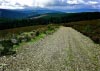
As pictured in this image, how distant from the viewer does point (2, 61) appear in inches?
843

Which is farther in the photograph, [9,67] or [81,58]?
[81,58]

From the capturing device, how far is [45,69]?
18578mm

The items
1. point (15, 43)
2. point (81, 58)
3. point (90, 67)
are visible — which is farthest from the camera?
point (15, 43)

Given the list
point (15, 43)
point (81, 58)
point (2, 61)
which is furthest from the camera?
point (15, 43)

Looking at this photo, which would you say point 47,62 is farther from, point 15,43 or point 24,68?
point 15,43

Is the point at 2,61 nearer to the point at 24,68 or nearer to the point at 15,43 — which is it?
the point at 24,68

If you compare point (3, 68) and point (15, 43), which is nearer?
point (3, 68)

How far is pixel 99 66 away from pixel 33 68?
516cm

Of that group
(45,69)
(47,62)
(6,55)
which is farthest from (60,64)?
(6,55)

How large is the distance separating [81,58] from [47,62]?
4.21m

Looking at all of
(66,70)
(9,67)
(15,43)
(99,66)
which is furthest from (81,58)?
(15,43)

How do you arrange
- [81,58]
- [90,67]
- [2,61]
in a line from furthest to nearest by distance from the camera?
1. [81,58]
2. [2,61]
3. [90,67]

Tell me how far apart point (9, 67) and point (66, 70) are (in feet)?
12.9

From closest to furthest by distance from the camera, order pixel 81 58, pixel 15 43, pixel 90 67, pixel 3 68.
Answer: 1. pixel 3 68
2. pixel 90 67
3. pixel 81 58
4. pixel 15 43
